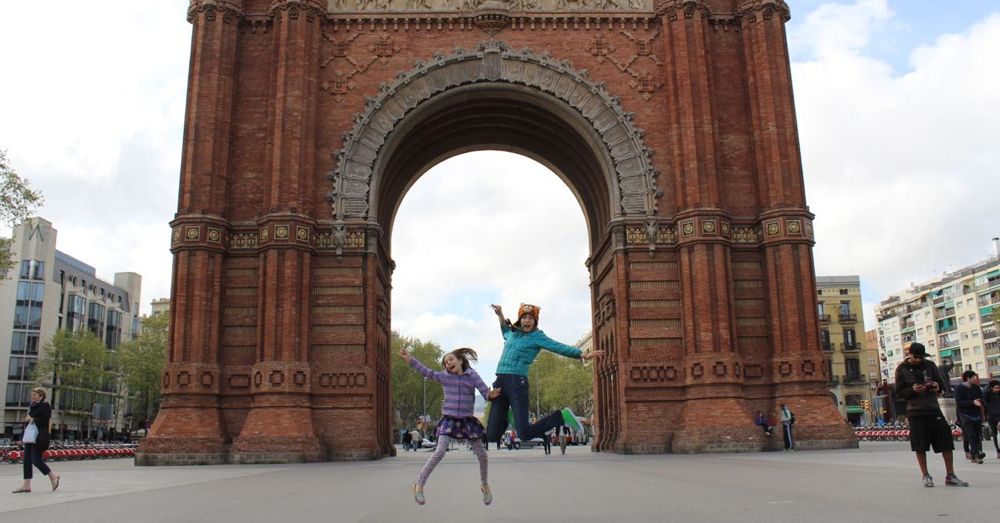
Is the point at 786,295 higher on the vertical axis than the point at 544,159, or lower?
lower

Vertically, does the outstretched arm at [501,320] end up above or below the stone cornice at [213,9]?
below

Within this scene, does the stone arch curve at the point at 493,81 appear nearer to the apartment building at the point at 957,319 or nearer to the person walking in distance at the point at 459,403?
the person walking in distance at the point at 459,403

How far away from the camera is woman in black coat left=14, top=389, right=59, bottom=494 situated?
13977mm

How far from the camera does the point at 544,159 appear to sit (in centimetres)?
3694

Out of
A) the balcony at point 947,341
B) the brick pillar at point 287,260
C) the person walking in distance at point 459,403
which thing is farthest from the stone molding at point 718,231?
the balcony at point 947,341

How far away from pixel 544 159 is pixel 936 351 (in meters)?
92.1

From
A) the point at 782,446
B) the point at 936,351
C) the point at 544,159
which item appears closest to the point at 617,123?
the point at 544,159

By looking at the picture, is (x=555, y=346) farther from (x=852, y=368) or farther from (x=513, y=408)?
(x=852, y=368)

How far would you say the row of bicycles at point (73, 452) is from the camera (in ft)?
107

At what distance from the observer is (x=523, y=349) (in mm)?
11000

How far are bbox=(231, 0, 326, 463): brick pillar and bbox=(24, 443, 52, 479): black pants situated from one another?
38.2 ft

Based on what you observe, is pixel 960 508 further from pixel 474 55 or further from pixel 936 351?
pixel 936 351

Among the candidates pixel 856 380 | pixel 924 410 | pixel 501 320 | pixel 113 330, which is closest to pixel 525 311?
pixel 501 320

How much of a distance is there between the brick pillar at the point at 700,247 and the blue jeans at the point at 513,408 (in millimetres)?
17057
